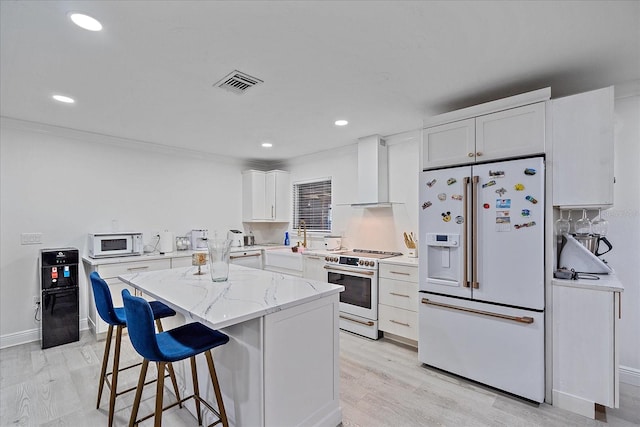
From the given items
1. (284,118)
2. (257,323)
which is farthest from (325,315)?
(284,118)

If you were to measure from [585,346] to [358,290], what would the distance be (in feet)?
6.76

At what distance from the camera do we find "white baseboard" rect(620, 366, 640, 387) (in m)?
2.51

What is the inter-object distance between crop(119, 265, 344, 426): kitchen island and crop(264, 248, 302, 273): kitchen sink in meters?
2.27

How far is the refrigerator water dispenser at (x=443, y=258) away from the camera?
2643 millimetres

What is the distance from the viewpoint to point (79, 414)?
2.21m

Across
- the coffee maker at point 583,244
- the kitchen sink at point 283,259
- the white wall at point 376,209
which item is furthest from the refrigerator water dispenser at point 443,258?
the kitchen sink at point 283,259

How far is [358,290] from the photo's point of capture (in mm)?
3662

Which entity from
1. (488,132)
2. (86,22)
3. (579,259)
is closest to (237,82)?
(86,22)

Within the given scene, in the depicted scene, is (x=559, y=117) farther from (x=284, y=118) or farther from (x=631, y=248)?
(x=284, y=118)

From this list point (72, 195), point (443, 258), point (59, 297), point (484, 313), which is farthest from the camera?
point (72, 195)

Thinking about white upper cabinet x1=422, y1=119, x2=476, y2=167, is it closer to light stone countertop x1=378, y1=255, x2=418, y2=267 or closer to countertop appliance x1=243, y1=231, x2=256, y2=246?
light stone countertop x1=378, y1=255, x2=418, y2=267

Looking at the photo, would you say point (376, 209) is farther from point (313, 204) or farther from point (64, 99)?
point (64, 99)

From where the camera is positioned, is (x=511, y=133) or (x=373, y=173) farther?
(x=373, y=173)

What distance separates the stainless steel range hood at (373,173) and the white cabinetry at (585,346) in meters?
2.17
